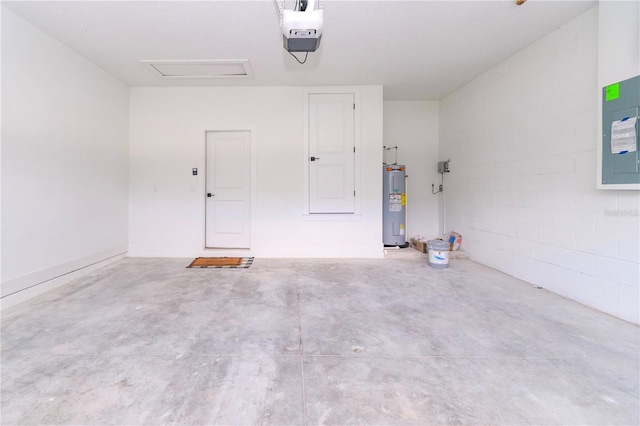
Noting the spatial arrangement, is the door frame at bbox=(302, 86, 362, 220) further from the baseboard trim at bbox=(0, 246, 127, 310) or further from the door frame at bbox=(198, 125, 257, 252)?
the baseboard trim at bbox=(0, 246, 127, 310)

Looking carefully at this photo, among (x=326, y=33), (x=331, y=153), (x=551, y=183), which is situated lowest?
(x=551, y=183)

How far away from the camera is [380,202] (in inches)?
176

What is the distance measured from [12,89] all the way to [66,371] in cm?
293

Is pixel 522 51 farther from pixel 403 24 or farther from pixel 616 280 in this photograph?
pixel 616 280

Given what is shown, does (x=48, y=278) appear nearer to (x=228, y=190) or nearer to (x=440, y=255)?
(x=228, y=190)

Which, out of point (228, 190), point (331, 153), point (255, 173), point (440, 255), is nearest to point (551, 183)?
point (440, 255)

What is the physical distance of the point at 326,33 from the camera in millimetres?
2973

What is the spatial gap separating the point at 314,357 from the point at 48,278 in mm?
3370

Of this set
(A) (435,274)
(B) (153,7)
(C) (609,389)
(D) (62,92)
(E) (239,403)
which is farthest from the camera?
(A) (435,274)

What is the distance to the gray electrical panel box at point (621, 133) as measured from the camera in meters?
2.15

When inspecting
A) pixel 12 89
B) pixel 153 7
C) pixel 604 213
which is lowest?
pixel 604 213

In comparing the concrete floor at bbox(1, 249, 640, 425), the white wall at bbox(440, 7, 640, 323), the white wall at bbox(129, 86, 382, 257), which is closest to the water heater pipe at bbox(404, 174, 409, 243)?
the white wall at bbox(129, 86, 382, 257)

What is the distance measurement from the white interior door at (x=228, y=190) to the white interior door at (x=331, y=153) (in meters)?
1.18

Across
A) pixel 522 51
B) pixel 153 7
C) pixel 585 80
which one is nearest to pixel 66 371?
pixel 153 7
